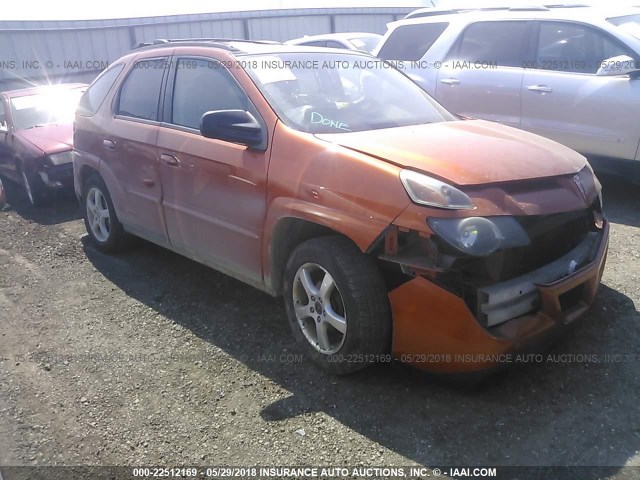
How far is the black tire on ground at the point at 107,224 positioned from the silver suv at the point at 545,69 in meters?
3.79

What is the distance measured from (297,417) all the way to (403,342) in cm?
64

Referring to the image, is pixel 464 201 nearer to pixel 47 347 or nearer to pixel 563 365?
pixel 563 365

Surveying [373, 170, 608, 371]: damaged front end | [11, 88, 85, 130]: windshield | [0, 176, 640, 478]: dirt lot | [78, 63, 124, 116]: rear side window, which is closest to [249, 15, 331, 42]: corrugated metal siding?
[11, 88, 85, 130]: windshield

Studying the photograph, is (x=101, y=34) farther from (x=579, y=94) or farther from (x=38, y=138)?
(x=579, y=94)

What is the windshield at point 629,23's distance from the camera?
5723mm

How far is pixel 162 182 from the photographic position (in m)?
4.10

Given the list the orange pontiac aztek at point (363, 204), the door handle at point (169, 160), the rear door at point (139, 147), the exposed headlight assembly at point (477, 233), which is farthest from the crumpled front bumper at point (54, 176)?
the exposed headlight assembly at point (477, 233)

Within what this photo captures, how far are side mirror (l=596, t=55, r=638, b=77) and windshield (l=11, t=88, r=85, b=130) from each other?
6.36 metres

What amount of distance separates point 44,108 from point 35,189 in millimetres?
1664

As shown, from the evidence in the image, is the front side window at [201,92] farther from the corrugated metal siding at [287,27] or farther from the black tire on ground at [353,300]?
the corrugated metal siding at [287,27]

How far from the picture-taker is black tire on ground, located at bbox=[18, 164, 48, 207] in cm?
698

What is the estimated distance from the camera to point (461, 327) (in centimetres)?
264

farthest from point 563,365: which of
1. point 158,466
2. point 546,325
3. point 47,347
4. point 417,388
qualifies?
point 47,347

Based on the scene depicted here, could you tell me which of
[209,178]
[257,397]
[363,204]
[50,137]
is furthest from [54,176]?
[363,204]
